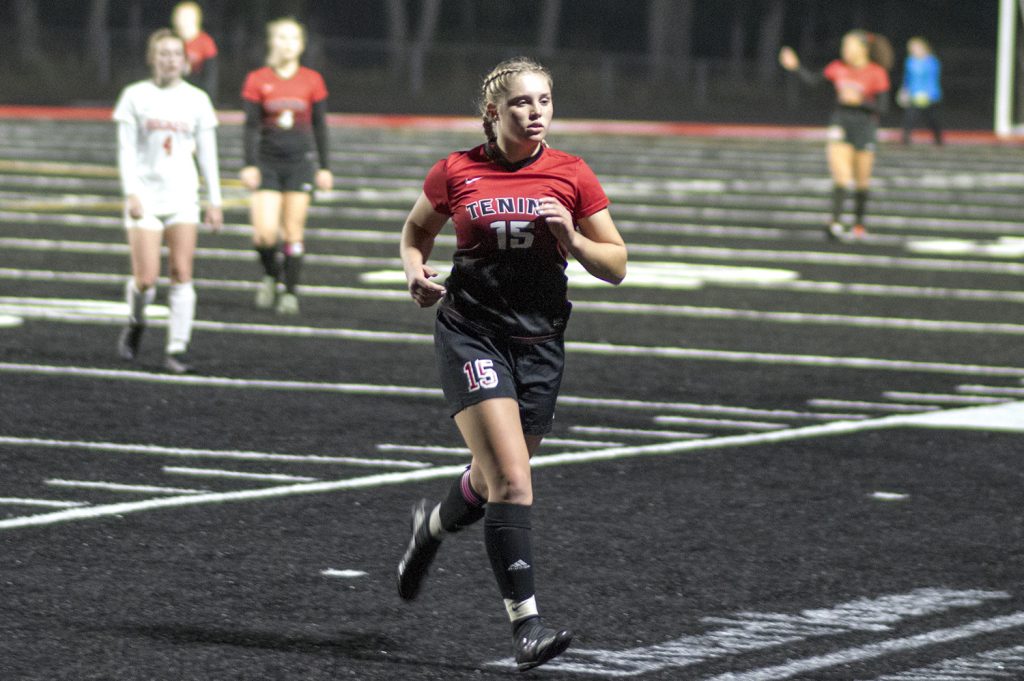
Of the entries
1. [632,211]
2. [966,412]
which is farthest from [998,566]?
[632,211]

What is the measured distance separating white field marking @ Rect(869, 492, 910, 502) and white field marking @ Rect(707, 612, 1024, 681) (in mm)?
2067

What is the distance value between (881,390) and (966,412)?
834 mm

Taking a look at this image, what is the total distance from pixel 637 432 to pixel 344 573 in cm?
341

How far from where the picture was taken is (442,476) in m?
9.46

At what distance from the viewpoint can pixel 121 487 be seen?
29.8 feet

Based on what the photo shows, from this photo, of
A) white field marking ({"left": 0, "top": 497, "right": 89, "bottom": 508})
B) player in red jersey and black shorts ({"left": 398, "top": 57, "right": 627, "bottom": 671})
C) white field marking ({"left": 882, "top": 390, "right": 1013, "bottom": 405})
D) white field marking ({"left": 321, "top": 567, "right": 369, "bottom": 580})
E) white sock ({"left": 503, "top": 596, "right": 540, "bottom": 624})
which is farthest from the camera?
white field marking ({"left": 882, "top": 390, "right": 1013, "bottom": 405})

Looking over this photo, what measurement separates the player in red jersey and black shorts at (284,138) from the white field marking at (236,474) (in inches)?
226

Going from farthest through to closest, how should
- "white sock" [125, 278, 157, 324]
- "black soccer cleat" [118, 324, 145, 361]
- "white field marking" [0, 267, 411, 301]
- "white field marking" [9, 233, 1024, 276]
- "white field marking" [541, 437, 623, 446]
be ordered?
"white field marking" [9, 233, 1024, 276]
"white field marking" [0, 267, 411, 301]
"black soccer cleat" [118, 324, 145, 361]
"white sock" [125, 278, 157, 324]
"white field marking" [541, 437, 623, 446]

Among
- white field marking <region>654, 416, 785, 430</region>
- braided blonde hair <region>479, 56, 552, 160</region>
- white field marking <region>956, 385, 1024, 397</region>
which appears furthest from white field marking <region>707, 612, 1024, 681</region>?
white field marking <region>956, 385, 1024, 397</region>

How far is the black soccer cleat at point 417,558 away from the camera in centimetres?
696

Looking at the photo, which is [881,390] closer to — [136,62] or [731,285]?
[731,285]

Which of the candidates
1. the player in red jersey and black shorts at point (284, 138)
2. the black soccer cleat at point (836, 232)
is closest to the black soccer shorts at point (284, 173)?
the player in red jersey and black shorts at point (284, 138)

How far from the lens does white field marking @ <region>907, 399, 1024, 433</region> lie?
11023mm

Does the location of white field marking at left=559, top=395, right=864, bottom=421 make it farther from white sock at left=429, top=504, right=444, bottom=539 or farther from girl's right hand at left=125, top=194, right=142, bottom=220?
white sock at left=429, top=504, right=444, bottom=539
